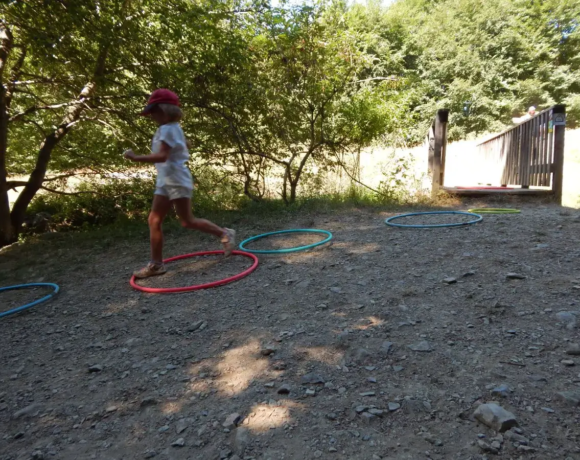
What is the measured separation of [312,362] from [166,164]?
2.31 meters

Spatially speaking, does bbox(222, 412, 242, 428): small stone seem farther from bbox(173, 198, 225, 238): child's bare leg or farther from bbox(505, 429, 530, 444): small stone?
bbox(173, 198, 225, 238): child's bare leg

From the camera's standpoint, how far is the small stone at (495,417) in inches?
60.5

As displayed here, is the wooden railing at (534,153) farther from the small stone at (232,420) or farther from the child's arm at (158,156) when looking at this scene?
the small stone at (232,420)

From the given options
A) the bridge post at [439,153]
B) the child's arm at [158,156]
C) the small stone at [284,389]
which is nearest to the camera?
the small stone at [284,389]

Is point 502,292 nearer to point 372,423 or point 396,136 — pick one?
point 372,423

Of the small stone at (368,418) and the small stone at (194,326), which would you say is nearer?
the small stone at (368,418)

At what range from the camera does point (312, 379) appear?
1.98m

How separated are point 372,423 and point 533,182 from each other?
7.51 metres

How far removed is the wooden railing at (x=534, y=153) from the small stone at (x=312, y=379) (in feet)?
21.9

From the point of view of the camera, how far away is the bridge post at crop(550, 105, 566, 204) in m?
6.64

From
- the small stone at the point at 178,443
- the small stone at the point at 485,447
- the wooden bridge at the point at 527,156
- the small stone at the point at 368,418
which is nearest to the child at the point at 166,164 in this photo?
the small stone at the point at 178,443

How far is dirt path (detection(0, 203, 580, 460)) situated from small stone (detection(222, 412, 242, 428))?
0.01m

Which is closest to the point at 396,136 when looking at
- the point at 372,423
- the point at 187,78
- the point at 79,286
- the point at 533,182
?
the point at 533,182

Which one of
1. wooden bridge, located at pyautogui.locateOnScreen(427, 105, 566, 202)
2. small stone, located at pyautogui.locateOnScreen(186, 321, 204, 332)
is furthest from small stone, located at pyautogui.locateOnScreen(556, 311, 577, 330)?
wooden bridge, located at pyautogui.locateOnScreen(427, 105, 566, 202)
